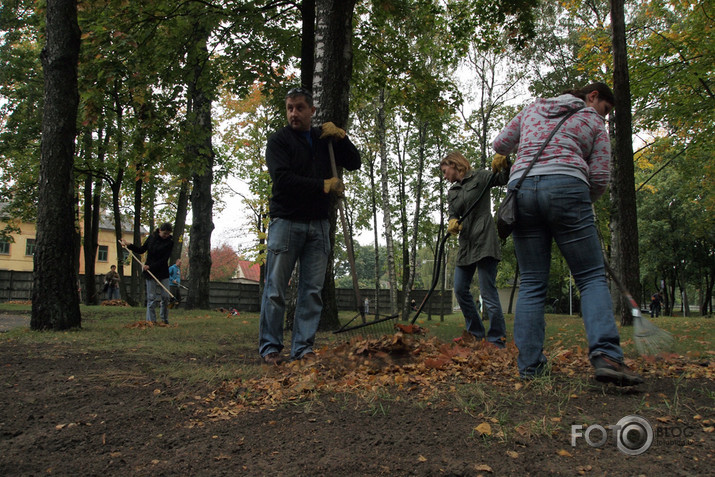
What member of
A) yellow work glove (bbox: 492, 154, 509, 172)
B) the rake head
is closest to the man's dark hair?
yellow work glove (bbox: 492, 154, 509, 172)

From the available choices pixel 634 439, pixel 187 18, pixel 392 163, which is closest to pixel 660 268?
pixel 392 163

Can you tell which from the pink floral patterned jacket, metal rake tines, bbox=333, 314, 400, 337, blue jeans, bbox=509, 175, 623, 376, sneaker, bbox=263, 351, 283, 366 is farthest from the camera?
metal rake tines, bbox=333, 314, 400, 337

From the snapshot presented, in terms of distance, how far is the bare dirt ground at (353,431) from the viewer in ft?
6.64

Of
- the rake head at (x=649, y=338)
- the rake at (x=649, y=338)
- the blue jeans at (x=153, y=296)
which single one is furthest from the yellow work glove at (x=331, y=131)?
the blue jeans at (x=153, y=296)

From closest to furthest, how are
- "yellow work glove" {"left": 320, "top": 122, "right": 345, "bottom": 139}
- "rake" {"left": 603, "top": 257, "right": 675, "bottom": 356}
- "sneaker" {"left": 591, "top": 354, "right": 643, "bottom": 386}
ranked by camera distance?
"sneaker" {"left": 591, "top": 354, "right": 643, "bottom": 386} < "rake" {"left": 603, "top": 257, "right": 675, "bottom": 356} < "yellow work glove" {"left": 320, "top": 122, "right": 345, "bottom": 139}

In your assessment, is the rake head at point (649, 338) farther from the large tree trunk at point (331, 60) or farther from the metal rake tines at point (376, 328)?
the large tree trunk at point (331, 60)

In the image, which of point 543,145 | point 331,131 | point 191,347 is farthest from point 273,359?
point 543,145

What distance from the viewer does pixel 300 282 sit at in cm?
445

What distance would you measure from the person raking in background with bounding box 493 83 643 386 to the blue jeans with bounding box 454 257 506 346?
1.51 metres

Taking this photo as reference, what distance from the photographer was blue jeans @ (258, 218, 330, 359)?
425cm

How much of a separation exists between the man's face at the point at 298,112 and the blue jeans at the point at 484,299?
2.32m

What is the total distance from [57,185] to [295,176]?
498 centimetres

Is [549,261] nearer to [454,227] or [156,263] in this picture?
[454,227]

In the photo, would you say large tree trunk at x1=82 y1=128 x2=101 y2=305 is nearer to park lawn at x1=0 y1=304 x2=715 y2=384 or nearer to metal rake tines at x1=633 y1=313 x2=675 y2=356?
park lawn at x1=0 y1=304 x2=715 y2=384
